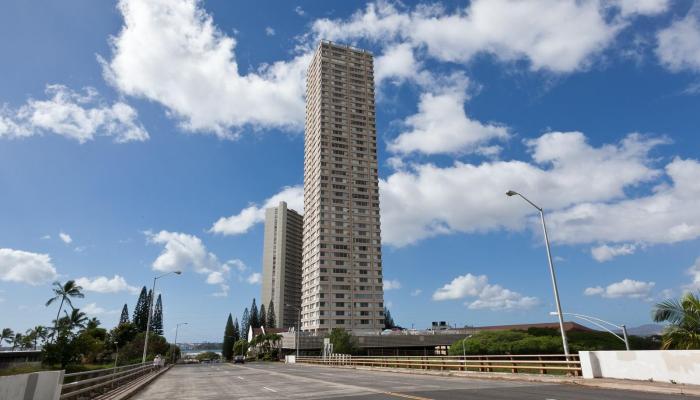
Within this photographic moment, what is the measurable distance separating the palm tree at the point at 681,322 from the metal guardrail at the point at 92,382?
22.1 metres

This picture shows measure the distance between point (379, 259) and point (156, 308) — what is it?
3394 inches

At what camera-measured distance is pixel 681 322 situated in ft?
64.0

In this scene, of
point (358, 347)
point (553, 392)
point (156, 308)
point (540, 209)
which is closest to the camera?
point (553, 392)

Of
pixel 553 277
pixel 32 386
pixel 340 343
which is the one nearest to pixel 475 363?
pixel 553 277

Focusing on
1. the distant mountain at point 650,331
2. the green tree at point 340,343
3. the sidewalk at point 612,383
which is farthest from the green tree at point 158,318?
the sidewalk at point 612,383

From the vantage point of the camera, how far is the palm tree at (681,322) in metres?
18.9

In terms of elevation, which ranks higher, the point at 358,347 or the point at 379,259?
the point at 379,259

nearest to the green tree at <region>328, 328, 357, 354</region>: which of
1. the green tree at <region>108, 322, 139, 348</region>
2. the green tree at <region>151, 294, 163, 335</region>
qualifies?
the green tree at <region>108, 322, 139, 348</region>

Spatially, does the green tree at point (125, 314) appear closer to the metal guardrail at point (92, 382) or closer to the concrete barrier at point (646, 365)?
the metal guardrail at point (92, 382)

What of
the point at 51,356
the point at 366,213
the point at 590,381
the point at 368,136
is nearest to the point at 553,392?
the point at 590,381

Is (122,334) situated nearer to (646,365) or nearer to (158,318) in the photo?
(158,318)

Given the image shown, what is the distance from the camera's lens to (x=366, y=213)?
142 metres

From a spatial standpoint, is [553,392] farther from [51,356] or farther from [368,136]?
[368,136]

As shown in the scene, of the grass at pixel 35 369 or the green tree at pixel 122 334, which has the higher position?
the green tree at pixel 122 334
